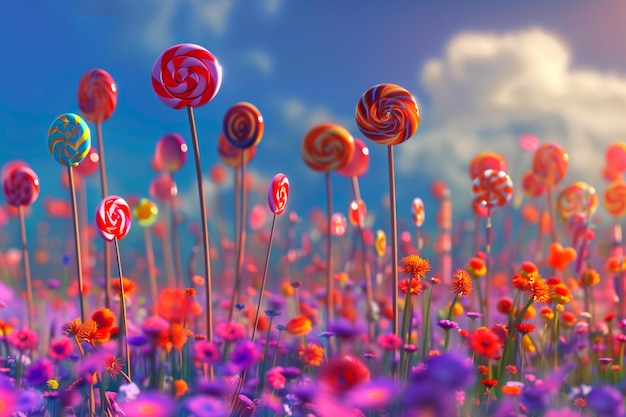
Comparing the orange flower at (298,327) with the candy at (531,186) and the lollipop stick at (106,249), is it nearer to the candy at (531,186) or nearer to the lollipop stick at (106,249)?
the lollipop stick at (106,249)

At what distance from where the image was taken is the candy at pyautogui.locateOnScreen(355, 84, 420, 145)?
2822 millimetres

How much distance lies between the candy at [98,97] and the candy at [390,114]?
1282 millimetres

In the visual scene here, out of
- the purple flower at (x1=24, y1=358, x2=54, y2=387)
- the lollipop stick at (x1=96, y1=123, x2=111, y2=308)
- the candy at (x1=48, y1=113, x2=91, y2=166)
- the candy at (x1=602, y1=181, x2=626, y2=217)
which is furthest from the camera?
the candy at (x1=602, y1=181, x2=626, y2=217)

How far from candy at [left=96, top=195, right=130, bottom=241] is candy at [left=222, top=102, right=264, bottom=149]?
0.72 metres

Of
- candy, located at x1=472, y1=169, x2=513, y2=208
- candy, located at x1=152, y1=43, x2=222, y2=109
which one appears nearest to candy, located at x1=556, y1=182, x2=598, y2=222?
candy, located at x1=472, y1=169, x2=513, y2=208

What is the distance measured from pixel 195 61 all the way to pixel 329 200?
104 centimetres

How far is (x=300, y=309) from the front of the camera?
3662 millimetres

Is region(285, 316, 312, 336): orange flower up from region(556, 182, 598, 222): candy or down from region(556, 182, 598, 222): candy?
down

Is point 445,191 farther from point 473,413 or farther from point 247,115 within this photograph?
point 473,413

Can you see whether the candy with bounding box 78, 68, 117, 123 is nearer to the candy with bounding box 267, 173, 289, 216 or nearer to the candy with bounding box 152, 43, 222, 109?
the candy with bounding box 152, 43, 222, 109

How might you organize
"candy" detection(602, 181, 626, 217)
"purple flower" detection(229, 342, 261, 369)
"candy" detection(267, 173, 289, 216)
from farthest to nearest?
"candy" detection(602, 181, 626, 217) < "candy" detection(267, 173, 289, 216) < "purple flower" detection(229, 342, 261, 369)

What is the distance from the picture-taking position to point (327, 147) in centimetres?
337

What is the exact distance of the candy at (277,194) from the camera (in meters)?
2.73

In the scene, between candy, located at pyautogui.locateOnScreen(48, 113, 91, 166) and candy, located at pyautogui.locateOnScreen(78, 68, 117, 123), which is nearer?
candy, located at pyautogui.locateOnScreen(48, 113, 91, 166)
